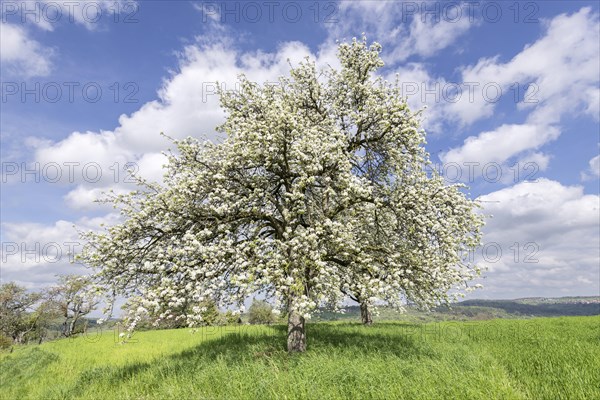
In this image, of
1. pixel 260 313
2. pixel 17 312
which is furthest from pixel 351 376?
pixel 17 312

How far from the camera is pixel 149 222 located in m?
14.4

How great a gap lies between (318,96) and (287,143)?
6980mm

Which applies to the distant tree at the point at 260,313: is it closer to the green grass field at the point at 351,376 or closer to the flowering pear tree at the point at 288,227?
the green grass field at the point at 351,376

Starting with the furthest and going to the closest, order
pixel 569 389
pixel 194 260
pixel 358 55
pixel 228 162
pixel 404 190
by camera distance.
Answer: pixel 358 55
pixel 404 190
pixel 228 162
pixel 194 260
pixel 569 389

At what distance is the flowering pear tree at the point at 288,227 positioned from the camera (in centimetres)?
1298

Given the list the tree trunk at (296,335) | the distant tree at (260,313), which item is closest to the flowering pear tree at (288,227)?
the tree trunk at (296,335)

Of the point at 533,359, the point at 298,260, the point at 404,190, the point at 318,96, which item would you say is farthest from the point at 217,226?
the point at 533,359

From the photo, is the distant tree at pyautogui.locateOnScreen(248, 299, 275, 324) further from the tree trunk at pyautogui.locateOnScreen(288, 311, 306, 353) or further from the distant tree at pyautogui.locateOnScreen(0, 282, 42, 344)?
the tree trunk at pyautogui.locateOnScreen(288, 311, 306, 353)

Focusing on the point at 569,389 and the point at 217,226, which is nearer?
the point at 569,389

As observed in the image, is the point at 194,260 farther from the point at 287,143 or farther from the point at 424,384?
the point at 424,384

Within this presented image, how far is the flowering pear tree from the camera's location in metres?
13.0

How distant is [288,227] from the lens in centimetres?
1373

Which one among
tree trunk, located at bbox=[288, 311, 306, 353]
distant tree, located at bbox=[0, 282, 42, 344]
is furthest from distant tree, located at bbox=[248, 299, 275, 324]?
tree trunk, located at bbox=[288, 311, 306, 353]

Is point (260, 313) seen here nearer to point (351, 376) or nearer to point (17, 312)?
point (17, 312)
